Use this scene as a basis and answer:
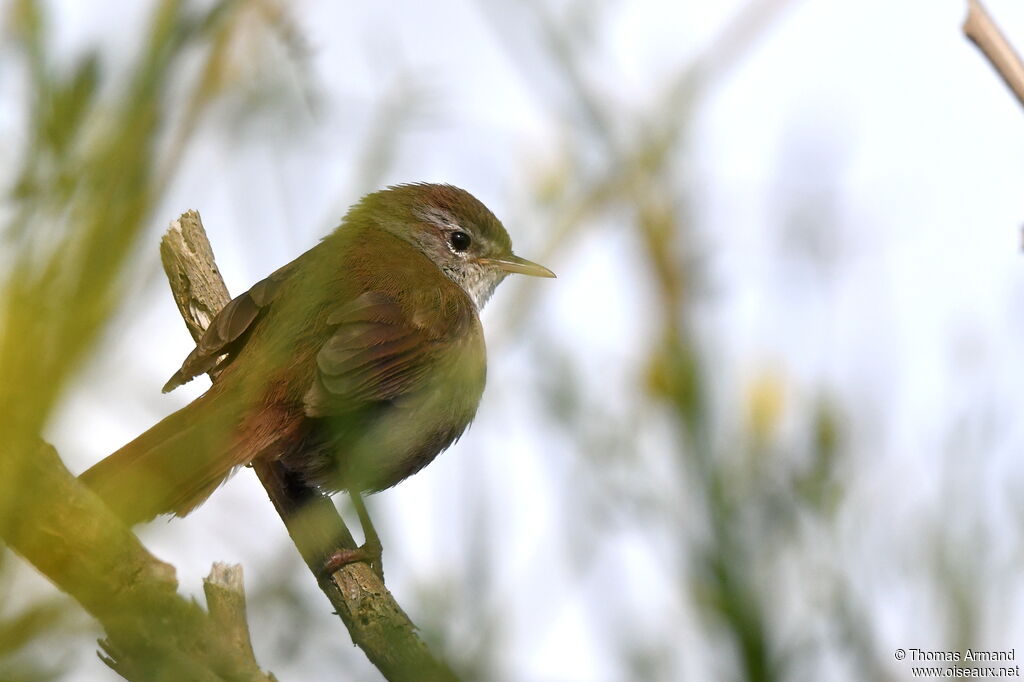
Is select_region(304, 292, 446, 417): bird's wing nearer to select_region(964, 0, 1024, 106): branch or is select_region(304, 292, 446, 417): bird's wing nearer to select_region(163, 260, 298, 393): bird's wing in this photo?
select_region(163, 260, 298, 393): bird's wing

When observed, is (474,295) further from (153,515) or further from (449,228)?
(153,515)

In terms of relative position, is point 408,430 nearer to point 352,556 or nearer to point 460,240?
point 352,556

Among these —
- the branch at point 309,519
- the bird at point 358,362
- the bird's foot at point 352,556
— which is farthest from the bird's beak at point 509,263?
the bird's foot at point 352,556

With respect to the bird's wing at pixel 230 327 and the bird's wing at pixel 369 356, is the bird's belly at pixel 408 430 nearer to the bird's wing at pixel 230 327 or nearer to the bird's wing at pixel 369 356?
the bird's wing at pixel 369 356

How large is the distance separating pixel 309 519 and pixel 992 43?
7.55 ft

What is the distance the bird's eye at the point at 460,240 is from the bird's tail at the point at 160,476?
405 cm

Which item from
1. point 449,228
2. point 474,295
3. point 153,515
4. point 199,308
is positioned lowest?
point 153,515

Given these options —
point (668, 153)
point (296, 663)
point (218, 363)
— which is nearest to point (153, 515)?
point (296, 663)

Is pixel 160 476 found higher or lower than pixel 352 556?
lower

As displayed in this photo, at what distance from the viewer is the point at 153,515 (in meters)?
0.90

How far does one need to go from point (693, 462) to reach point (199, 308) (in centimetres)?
372

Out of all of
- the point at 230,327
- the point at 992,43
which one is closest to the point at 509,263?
the point at 230,327

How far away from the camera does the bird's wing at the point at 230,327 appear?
13.0ft

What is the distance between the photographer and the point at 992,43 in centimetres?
159
